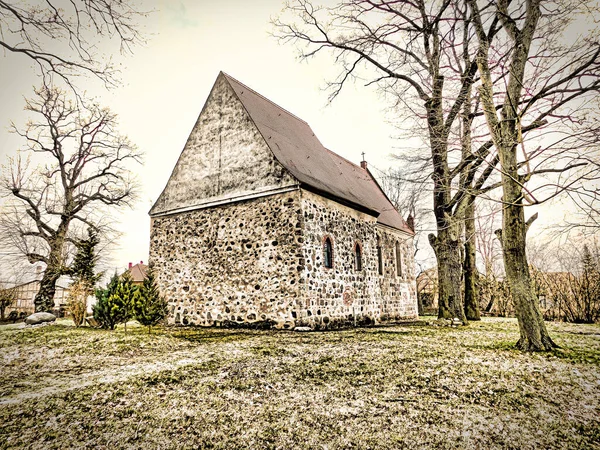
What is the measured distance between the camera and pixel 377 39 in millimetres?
10711

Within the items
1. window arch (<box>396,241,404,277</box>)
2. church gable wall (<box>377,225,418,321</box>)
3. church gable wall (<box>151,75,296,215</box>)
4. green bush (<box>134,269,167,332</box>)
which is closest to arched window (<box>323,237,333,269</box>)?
church gable wall (<box>151,75,296,215</box>)

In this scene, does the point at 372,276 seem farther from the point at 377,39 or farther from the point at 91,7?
the point at 91,7

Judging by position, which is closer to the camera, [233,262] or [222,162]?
[233,262]

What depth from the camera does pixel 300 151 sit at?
584 inches

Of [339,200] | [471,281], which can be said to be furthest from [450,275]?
[339,200]

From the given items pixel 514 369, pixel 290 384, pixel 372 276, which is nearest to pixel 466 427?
pixel 290 384

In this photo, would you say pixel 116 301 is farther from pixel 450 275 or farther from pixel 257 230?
pixel 450 275

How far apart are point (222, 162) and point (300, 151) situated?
3275 mm

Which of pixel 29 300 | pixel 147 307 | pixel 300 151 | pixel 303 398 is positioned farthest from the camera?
pixel 29 300

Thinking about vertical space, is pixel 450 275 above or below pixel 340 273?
below

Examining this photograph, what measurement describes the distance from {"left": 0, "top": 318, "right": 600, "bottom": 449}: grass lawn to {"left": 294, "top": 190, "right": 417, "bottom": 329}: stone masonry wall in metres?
3.69

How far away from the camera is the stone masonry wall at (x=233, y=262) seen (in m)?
11.4

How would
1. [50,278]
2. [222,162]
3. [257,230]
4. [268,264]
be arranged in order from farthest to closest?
[50,278], [222,162], [257,230], [268,264]

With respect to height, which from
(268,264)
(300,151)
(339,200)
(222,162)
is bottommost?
(268,264)
